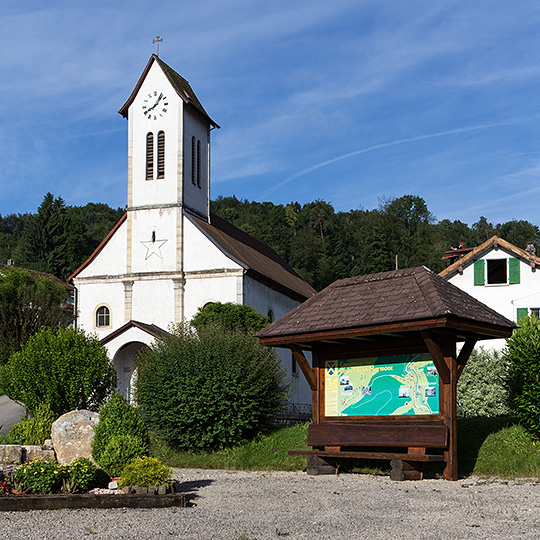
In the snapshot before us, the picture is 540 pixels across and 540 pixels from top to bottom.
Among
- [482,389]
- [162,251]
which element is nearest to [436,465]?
[482,389]

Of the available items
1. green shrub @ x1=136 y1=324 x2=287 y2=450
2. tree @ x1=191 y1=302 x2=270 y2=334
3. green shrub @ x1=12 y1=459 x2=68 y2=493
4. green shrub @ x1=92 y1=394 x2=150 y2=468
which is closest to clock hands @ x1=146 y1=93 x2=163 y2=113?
tree @ x1=191 y1=302 x2=270 y2=334

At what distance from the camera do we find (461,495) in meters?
11.6

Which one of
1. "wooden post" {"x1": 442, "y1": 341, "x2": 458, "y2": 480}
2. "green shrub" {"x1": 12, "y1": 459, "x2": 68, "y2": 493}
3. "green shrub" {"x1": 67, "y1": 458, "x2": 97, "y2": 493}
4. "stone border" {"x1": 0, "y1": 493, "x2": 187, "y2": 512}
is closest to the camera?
"stone border" {"x1": 0, "y1": 493, "x2": 187, "y2": 512}

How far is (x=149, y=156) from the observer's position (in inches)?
1372

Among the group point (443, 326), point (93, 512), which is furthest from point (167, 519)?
point (443, 326)

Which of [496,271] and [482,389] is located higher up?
[496,271]

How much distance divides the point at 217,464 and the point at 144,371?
4.05 meters

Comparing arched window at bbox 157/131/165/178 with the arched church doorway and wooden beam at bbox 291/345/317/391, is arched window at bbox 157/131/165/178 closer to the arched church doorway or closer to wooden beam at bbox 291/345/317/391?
the arched church doorway

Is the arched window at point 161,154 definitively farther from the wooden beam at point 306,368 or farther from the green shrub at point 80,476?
the green shrub at point 80,476

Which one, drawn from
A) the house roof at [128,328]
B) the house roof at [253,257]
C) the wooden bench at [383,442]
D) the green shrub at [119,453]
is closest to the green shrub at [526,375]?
the wooden bench at [383,442]

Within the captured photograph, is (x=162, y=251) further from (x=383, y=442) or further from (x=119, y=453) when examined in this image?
(x=119, y=453)

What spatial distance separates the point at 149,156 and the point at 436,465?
2392 cm

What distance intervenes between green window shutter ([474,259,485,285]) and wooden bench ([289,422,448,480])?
1830cm

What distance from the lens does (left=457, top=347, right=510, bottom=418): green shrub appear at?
78.9 feet
